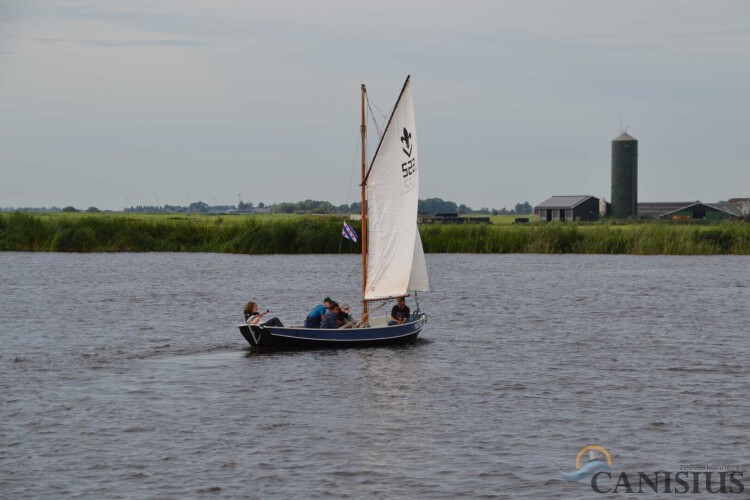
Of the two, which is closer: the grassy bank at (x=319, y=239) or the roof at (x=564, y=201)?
the grassy bank at (x=319, y=239)

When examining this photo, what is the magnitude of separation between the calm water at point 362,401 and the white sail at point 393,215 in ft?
9.73

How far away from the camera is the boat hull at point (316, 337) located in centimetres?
3744

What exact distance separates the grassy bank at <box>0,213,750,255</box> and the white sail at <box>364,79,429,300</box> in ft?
185

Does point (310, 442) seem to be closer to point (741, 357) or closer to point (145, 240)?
point (741, 357)

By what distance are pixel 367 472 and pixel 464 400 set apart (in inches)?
317

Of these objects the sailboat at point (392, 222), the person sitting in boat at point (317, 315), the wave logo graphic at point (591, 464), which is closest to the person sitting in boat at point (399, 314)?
the sailboat at point (392, 222)

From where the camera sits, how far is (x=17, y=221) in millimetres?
108312

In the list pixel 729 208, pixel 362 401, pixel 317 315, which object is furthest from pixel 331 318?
pixel 729 208

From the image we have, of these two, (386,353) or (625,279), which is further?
(625,279)

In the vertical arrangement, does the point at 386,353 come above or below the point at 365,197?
below

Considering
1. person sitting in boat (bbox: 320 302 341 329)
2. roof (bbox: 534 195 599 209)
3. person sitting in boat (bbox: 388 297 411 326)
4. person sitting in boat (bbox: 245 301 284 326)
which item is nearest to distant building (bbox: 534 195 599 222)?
roof (bbox: 534 195 599 209)

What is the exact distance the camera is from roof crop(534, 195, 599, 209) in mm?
183125

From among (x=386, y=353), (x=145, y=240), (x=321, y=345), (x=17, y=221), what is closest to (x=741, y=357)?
(x=386, y=353)

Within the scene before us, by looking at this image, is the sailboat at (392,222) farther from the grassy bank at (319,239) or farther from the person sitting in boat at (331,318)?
the grassy bank at (319,239)
